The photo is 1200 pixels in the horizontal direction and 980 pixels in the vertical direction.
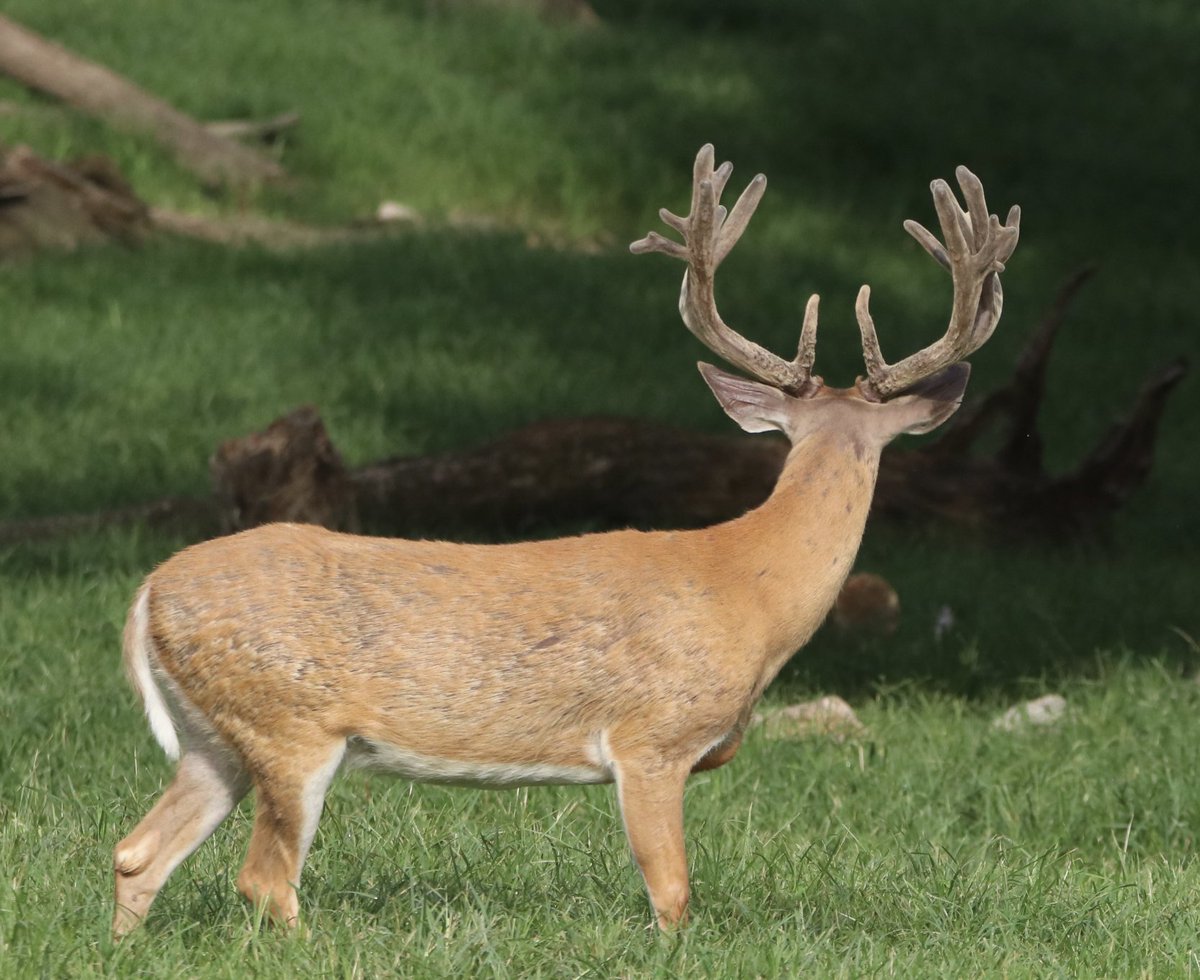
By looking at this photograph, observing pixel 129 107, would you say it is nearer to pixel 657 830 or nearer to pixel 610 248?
pixel 610 248

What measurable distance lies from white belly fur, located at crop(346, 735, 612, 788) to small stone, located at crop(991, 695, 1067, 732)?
326cm

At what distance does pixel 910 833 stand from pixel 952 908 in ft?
4.35

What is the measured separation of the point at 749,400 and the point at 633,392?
23.0ft

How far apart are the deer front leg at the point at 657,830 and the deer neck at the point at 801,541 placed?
38 cm

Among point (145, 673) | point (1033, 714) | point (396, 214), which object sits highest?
point (145, 673)

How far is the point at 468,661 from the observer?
14.0ft

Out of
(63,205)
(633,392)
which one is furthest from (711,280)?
(63,205)

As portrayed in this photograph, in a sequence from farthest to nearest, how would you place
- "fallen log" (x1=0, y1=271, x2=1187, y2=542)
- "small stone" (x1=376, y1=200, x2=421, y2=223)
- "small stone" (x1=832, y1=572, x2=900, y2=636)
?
1. "small stone" (x1=376, y1=200, x2=421, y2=223)
2. "small stone" (x1=832, y1=572, x2=900, y2=636)
3. "fallen log" (x1=0, y1=271, x2=1187, y2=542)

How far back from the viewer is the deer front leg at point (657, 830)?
4262 millimetres

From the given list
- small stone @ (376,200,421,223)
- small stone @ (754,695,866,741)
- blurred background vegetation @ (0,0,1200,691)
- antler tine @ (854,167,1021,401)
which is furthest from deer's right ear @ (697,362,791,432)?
small stone @ (376,200,421,223)

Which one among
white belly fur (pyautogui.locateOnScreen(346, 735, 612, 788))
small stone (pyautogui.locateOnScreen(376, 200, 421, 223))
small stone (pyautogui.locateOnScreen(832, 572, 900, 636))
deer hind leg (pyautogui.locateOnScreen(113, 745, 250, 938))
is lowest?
small stone (pyautogui.locateOnScreen(376, 200, 421, 223))

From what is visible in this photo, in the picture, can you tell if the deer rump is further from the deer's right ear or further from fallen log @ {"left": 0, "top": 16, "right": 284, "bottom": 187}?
fallen log @ {"left": 0, "top": 16, "right": 284, "bottom": 187}

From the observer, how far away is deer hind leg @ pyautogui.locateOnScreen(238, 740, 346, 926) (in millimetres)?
4105

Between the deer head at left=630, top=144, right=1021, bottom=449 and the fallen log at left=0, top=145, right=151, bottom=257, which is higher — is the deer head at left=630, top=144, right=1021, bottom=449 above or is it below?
above
